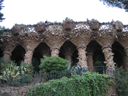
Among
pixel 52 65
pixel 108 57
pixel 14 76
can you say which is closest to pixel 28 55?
pixel 14 76

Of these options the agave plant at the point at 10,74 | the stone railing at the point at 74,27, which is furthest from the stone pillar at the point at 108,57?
the agave plant at the point at 10,74

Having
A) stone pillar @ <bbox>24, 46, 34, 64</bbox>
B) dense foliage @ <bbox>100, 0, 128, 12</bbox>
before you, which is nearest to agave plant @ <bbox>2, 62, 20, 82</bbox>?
stone pillar @ <bbox>24, 46, 34, 64</bbox>

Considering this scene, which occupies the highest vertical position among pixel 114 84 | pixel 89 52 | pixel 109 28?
pixel 109 28

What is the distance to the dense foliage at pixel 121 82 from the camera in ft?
22.2

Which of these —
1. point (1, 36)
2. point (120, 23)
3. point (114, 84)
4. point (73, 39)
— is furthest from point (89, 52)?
point (1, 36)

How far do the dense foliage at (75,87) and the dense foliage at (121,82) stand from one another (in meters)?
0.44

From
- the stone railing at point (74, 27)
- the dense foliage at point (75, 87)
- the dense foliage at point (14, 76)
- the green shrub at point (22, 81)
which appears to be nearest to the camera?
the dense foliage at point (75, 87)

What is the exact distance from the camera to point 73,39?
33.6 feet

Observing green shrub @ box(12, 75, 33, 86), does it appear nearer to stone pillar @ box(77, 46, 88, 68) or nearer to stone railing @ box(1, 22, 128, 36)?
stone pillar @ box(77, 46, 88, 68)

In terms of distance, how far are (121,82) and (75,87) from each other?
104 inches

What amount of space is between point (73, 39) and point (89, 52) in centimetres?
238

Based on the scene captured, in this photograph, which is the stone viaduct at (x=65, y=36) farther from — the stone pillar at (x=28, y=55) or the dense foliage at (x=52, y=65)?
the dense foliage at (x=52, y=65)

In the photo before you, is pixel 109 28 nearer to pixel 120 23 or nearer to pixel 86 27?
pixel 120 23

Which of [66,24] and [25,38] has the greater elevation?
[66,24]
